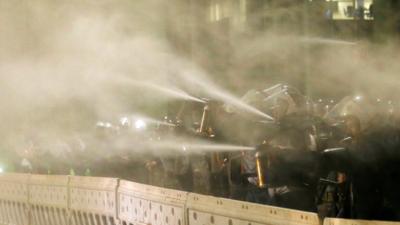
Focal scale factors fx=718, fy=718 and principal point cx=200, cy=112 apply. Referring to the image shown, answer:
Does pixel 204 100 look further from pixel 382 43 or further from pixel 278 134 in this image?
pixel 382 43

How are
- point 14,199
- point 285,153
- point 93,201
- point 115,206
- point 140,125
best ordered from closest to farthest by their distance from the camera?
point 285,153
point 115,206
point 93,201
point 14,199
point 140,125

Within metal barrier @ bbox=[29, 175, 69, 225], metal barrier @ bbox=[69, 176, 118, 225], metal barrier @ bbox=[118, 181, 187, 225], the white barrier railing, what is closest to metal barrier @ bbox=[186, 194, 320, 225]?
the white barrier railing

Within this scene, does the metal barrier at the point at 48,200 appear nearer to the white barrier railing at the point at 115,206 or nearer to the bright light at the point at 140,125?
the white barrier railing at the point at 115,206

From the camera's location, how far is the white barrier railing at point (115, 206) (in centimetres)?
493

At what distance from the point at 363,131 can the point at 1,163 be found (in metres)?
5.83

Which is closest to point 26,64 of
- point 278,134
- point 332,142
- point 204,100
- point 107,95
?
point 107,95

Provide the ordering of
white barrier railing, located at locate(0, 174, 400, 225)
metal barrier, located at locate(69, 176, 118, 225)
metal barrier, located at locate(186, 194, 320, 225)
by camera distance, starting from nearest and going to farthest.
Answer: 1. metal barrier, located at locate(186, 194, 320, 225)
2. white barrier railing, located at locate(0, 174, 400, 225)
3. metal barrier, located at locate(69, 176, 118, 225)

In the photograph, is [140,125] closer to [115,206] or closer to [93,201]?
[93,201]

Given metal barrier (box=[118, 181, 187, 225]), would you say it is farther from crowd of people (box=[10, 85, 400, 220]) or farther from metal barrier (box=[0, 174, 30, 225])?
metal barrier (box=[0, 174, 30, 225])

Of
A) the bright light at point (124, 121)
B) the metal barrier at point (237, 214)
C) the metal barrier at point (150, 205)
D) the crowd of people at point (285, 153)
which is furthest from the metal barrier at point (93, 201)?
the bright light at point (124, 121)

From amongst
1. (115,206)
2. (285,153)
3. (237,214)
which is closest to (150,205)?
(115,206)

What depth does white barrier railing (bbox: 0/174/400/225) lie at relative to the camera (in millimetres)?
4934

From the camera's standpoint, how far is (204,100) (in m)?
7.39

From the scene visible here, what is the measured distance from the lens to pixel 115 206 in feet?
22.5
